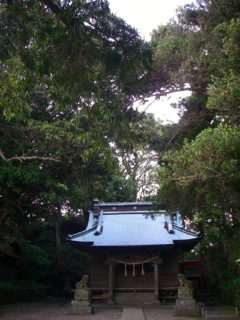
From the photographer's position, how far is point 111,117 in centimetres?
551

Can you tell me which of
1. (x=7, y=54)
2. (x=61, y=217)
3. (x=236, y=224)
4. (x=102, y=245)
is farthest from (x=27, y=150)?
(x=61, y=217)

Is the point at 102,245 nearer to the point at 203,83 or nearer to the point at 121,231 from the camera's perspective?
the point at 121,231

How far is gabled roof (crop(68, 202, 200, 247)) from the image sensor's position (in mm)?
14789

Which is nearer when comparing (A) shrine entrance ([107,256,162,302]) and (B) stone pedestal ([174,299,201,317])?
(B) stone pedestal ([174,299,201,317])

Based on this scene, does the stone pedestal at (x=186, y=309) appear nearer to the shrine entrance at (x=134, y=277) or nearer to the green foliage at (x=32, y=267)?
the shrine entrance at (x=134, y=277)

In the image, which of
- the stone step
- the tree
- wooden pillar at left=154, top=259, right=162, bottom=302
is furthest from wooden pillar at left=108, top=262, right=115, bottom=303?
the tree

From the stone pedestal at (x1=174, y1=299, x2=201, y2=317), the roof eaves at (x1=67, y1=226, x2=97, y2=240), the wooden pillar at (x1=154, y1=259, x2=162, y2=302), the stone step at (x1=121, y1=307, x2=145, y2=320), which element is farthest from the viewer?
the roof eaves at (x1=67, y1=226, x2=97, y2=240)

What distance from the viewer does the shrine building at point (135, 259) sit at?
14.7 m

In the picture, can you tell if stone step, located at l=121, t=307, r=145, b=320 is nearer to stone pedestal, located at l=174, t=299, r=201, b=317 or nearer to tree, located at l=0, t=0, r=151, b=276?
stone pedestal, located at l=174, t=299, r=201, b=317

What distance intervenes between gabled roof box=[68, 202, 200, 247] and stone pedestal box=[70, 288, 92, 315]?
8.15ft

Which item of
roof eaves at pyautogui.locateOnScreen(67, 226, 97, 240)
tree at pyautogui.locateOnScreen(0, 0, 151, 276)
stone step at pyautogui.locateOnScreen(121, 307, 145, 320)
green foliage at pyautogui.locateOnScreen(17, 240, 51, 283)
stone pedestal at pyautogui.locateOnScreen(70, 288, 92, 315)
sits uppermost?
tree at pyautogui.locateOnScreen(0, 0, 151, 276)

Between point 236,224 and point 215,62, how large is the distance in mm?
8286

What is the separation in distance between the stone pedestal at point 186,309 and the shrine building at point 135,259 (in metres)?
2.68

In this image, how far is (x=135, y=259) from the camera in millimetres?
15156
